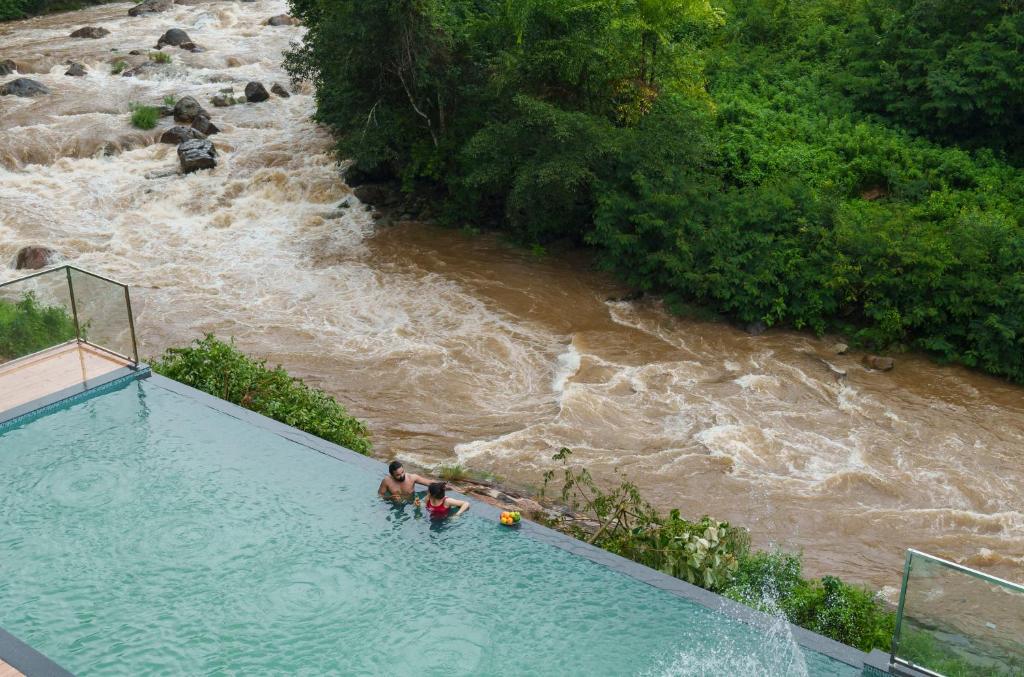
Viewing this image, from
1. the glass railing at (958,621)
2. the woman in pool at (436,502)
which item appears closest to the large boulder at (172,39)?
the woman in pool at (436,502)

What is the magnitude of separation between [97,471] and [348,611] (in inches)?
140

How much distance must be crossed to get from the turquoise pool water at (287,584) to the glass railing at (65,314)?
4.60 ft

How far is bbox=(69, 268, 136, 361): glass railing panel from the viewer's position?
11.3m

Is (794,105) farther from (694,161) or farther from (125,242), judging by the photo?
(125,242)

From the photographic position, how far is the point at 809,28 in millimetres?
23703

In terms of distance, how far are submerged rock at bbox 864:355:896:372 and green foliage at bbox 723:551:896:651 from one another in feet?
22.9

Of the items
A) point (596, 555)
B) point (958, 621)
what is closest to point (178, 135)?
point (596, 555)

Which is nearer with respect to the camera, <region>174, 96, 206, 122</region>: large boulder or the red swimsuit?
the red swimsuit

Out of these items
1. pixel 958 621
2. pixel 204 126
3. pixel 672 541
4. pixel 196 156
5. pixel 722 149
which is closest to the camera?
pixel 958 621

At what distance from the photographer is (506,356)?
15883 mm

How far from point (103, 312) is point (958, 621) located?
9330mm

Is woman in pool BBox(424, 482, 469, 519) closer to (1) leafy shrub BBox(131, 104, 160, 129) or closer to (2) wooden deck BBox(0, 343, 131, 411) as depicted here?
(2) wooden deck BBox(0, 343, 131, 411)

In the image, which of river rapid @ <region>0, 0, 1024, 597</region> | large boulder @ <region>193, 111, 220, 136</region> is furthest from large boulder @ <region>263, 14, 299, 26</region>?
large boulder @ <region>193, 111, 220, 136</region>

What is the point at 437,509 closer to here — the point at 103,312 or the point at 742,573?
the point at 742,573
